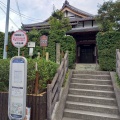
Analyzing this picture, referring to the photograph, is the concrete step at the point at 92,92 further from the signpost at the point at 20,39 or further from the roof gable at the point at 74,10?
the roof gable at the point at 74,10

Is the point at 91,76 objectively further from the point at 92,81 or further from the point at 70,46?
the point at 70,46

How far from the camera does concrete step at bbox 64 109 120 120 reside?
4.68m

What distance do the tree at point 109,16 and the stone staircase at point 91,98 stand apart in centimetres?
382

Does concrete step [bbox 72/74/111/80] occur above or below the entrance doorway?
below

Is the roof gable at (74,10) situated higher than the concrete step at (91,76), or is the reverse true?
the roof gable at (74,10)

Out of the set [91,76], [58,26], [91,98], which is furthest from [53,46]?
[91,98]

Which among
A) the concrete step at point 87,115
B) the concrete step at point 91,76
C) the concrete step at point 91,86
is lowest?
the concrete step at point 87,115

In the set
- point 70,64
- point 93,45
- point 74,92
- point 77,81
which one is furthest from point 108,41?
point 93,45

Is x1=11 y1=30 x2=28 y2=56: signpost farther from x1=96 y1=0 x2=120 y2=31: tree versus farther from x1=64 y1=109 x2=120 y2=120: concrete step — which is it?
x1=96 y1=0 x2=120 y2=31: tree

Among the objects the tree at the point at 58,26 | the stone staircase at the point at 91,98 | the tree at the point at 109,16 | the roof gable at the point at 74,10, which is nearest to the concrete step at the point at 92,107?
the stone staircase at the point at 91,98

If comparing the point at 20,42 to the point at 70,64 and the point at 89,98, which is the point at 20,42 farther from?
the point at 70,64

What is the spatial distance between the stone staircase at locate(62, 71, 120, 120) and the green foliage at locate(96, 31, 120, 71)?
3.68ft

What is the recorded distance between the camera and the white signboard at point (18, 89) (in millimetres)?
3576

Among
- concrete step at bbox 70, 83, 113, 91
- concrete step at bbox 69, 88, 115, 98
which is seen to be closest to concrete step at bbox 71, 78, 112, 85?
concrete step at bbox 70, 83, 113, 91
